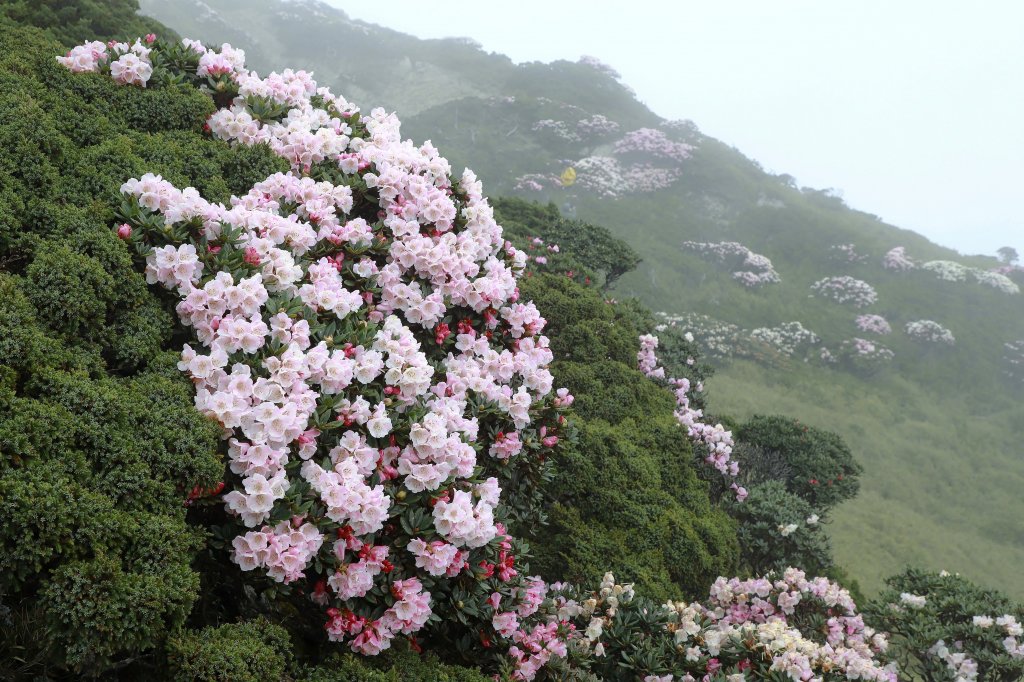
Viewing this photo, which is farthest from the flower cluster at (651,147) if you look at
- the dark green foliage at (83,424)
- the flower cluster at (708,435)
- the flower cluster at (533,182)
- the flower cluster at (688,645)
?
the dark green foliage at (83,424)

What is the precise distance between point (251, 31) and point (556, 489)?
52.7 meters

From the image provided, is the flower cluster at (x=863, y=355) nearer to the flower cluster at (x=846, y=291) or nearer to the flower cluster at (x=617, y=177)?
the flower cluster at (x=846, y=291)

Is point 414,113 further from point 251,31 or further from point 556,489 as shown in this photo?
point 556,489

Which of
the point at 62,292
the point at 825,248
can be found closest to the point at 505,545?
the point at 62,292

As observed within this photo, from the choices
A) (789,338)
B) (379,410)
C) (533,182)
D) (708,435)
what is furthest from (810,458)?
(533,182)

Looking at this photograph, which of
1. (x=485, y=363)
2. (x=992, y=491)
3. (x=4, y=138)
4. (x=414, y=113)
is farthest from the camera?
(x=414, y=113)

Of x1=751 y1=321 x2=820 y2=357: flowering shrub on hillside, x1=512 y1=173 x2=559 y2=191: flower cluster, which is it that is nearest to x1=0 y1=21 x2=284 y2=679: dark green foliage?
x1=751 y1=321 x2=820 y2=357: flowering shrub on hillside

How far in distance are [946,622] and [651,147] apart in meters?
34.4

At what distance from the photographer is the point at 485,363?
528 cm

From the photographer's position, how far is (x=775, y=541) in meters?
8.59

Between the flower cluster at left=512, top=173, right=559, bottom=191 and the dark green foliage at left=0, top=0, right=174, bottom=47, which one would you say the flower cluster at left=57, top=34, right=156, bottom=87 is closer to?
the dark green foliage at left=0, top=0, right=174, bottom=47

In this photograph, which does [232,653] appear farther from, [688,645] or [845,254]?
[845,254]

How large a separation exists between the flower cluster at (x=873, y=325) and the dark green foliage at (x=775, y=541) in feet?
62.4

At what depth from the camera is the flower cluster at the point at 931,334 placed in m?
24.8
